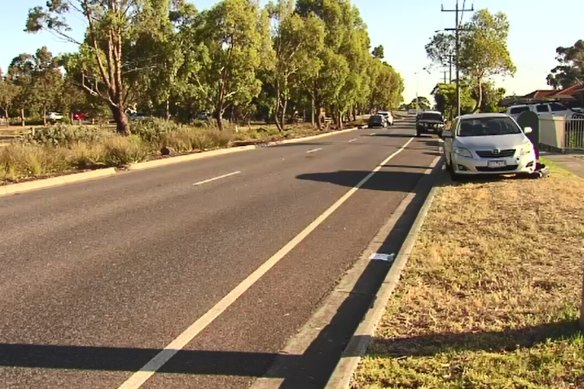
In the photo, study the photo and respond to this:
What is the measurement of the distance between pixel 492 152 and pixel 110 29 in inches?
793

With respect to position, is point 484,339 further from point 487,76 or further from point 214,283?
point 487,76

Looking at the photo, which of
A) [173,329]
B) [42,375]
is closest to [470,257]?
[173,329]

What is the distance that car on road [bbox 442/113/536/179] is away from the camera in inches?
539

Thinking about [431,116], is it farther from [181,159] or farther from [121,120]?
[181,159]

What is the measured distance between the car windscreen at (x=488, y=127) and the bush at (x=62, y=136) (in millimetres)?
12031

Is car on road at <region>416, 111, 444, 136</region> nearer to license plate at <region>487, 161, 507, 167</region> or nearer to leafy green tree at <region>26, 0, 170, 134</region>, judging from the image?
leafy green tree at <region>26, 0, 170, 134</region>

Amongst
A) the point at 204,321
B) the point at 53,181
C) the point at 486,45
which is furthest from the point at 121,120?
the point at 486,45

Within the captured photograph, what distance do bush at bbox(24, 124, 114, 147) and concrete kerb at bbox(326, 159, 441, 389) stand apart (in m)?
15.3

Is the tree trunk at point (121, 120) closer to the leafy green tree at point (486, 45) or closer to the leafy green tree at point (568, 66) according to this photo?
the leafy green tree at point (486, 45)

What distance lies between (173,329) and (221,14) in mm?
31027

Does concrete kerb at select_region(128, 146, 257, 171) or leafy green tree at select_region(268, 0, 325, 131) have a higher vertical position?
leafy green tree at select_region(268, 0, 325, 131)

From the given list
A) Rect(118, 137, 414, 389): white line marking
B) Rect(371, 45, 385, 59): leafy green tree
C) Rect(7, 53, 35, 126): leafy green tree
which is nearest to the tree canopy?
Rect(118, 137, 414, 389): white line marking

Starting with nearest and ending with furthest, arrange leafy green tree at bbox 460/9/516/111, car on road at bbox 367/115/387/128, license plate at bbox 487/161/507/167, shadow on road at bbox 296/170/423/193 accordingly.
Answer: license plate at bbox 487/161/507/167 < shadow on road at bbox 296/170/423/193 < leafy green tree at bbox 460/9/516/111 < car on road at bbox 367/115/387/128

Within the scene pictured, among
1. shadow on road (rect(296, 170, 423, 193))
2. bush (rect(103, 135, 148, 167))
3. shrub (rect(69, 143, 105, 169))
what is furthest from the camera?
bush (rect(103, 135, 148, 167))
